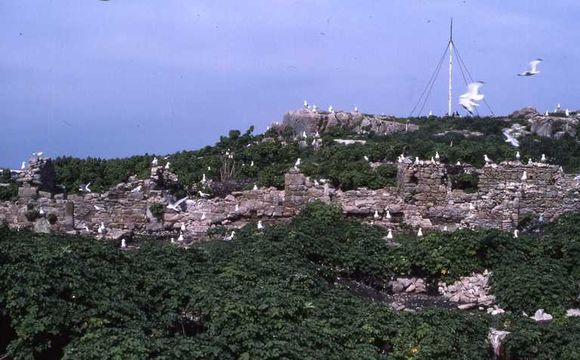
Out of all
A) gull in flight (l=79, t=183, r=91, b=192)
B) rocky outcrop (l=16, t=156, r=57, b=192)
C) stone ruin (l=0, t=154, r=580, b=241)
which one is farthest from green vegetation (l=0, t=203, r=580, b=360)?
gull in flight (l=79, t=183, r=91, b=192)

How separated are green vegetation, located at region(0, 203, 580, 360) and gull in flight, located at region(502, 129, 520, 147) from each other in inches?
839

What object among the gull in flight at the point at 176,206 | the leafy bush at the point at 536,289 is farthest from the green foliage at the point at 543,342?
the gull in flight at the point at 176,206

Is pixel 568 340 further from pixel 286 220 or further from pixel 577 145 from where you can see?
pixel 577 145

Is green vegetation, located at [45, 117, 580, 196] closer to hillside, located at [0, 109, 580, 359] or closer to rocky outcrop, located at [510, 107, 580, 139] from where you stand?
hillside, located at [0, 109, 580, 359]

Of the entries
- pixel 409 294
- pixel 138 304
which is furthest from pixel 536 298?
pixel 138 304

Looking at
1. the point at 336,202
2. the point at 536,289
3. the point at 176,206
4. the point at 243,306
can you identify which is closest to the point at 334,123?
the point at 176,206

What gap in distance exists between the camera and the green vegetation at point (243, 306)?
10773 mm

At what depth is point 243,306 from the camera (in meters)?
11.6

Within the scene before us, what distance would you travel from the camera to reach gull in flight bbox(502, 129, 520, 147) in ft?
122

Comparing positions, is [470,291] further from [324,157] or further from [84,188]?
[84,188]

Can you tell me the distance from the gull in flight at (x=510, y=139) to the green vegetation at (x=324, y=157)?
0.31 meters

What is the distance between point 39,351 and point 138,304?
5.22 feet

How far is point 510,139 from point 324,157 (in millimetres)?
10945

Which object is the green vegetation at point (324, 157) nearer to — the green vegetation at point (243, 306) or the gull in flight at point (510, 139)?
the gull in flight at point (510, 139)
